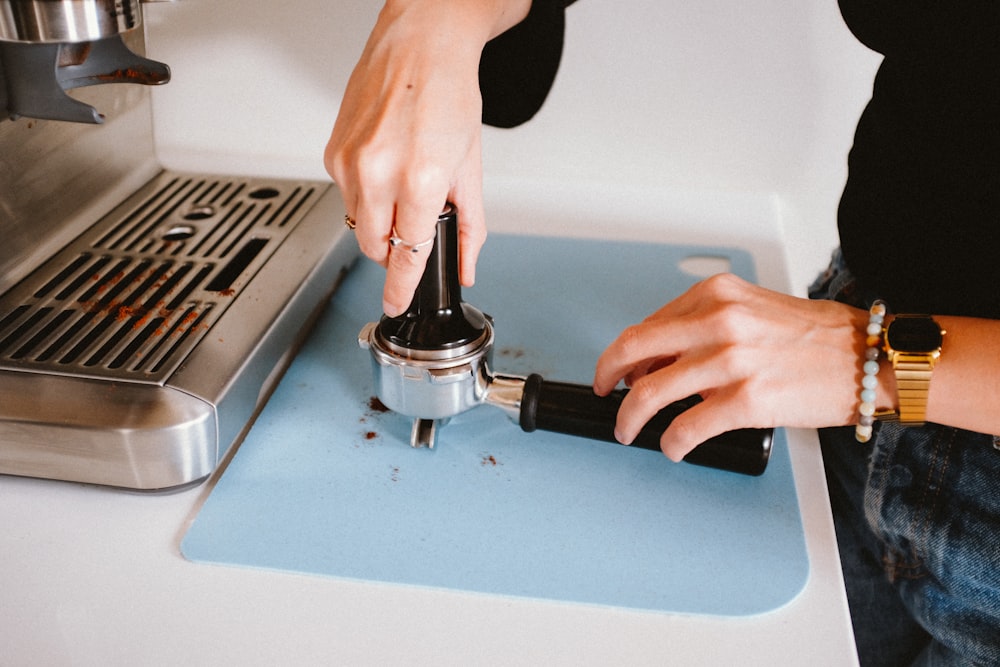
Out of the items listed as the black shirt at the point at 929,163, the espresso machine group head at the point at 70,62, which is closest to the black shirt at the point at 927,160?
the black shirt at the point at 929,163

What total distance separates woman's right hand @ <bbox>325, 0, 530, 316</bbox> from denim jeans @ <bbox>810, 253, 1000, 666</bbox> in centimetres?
36

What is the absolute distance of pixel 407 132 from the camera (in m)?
0.50

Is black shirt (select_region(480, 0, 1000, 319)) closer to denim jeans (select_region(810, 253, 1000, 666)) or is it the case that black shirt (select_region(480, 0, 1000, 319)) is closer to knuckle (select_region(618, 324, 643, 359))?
denim jeans (select_region(810, 253, 1000, 666))

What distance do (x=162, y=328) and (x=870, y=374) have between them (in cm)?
47

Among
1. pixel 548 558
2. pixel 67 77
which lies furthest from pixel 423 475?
pixel 67 77

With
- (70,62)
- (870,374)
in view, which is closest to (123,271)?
(70,62)

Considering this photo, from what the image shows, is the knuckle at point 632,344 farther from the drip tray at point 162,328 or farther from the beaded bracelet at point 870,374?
the drip tray at point 162,328

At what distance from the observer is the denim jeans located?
0.54 m

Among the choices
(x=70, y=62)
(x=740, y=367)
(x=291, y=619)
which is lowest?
(x=291, y=619)

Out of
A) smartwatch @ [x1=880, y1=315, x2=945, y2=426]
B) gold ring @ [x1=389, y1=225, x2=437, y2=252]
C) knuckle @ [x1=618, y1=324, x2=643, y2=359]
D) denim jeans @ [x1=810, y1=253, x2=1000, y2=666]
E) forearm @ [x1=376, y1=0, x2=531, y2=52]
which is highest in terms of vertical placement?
forearm @ [x1=376, y1=0, x2=531, y2=52]

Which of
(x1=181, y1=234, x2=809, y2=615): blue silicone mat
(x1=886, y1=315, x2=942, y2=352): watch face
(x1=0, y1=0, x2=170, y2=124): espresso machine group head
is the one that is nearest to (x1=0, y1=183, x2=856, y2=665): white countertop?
(x1=181, y1=234, x2=809, y2=615): blue silicone mat

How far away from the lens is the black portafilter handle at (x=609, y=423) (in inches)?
21.0

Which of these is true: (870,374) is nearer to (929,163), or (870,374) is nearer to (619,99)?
(929,163)

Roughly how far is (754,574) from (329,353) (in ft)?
1.21
